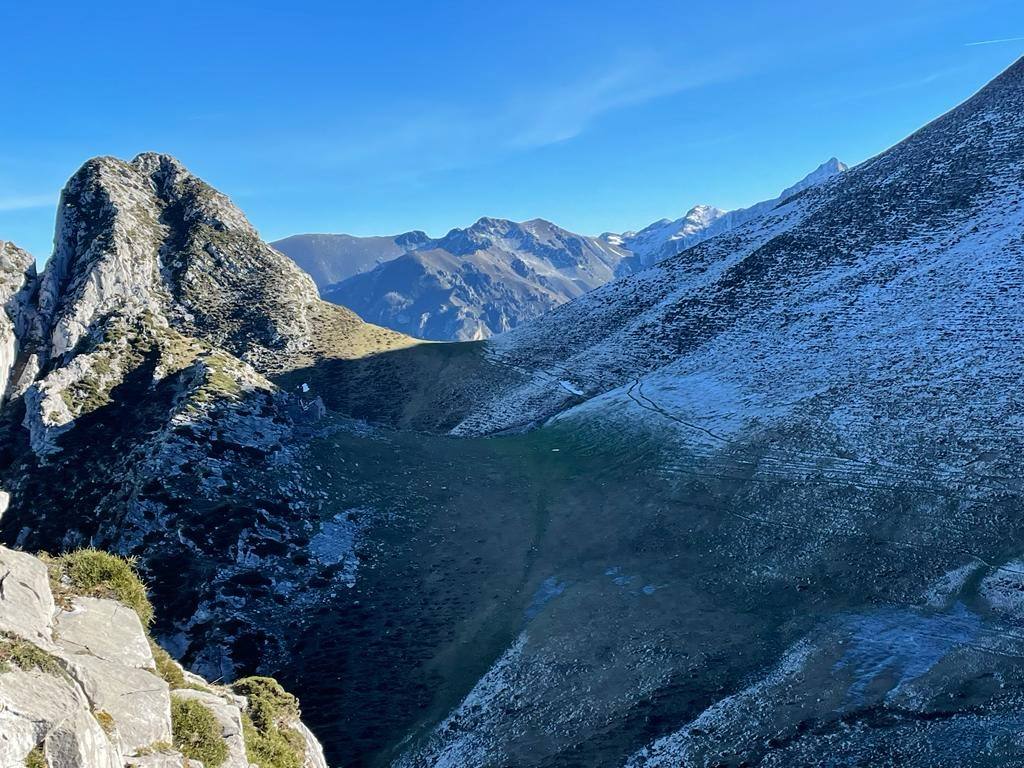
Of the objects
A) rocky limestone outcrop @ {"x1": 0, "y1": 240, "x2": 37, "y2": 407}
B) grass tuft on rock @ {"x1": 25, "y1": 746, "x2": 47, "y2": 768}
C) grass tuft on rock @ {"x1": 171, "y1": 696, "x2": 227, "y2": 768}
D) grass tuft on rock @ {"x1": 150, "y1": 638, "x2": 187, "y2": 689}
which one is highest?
rocky limestone outcrop @ {"x1": 0, "y1": 240, "x2": 37, "y2": 407}

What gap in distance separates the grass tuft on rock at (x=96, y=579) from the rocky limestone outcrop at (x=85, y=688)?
0.38 feet

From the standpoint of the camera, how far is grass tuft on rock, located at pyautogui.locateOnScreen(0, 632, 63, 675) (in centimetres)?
1201

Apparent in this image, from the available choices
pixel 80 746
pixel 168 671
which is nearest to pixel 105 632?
pixel 168 671

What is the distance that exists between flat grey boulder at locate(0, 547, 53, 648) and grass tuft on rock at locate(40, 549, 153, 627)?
1204 mm

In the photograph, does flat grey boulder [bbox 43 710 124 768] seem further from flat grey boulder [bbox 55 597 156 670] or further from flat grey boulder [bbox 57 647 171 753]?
flat grey boulder [bbox 55 597 156 670]

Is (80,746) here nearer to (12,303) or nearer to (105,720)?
(105,720)

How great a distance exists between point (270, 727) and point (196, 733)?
3792mm

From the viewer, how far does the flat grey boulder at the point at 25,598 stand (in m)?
13.7

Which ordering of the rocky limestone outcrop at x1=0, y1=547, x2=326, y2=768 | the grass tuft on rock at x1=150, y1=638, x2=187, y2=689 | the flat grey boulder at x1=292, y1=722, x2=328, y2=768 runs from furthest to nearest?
the flat grey boulder at x1=292, y1=722, x2=328, y2=768 < the grass tuft on rock at x1=150, y1=638, x2=187, y2=689 < the rocky limestone outcrop at x1=0, y1=547, x2=326, y2=768

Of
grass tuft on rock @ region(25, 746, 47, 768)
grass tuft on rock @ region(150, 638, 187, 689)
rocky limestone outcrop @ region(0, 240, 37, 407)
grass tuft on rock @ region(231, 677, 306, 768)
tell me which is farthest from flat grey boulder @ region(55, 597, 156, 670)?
rocky limestone outcrop @ region(0, 240, 37, 407)

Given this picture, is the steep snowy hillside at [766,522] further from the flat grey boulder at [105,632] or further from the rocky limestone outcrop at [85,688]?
the flat grey boulder at [105,632]

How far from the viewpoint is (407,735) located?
1101 inches

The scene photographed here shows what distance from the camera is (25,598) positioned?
1472cm

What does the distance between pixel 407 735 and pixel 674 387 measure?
43.3 metres
